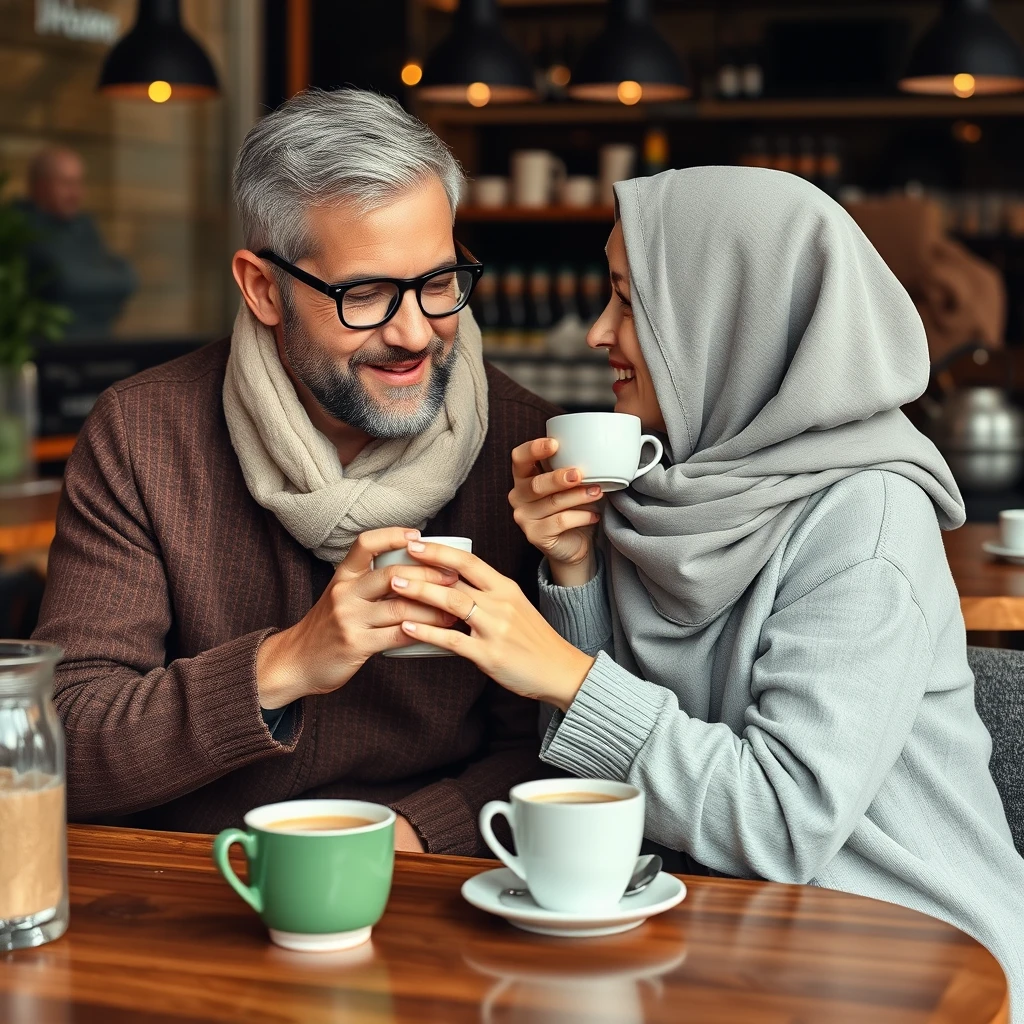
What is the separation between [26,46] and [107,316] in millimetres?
980

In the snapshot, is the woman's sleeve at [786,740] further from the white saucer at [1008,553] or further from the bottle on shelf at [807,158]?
the bottle on shelf at [807,158]

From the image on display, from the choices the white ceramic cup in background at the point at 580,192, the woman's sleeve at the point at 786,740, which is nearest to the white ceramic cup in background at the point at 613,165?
the white ceramic cup in background at the point at 580,192

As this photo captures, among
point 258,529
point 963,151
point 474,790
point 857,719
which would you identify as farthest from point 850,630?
point 963,151

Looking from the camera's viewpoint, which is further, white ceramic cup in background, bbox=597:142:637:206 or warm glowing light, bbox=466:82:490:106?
white ceramic cup in background, bbox=597:142:637:206

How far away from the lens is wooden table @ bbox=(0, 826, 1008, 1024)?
2.84ft

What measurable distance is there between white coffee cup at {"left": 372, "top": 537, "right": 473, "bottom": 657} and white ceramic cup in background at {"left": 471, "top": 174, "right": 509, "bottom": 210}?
4279 mm

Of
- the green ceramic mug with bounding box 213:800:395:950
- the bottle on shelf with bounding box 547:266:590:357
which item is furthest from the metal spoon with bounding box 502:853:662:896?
the bottle on shelf with bounding box 547:266:590:357

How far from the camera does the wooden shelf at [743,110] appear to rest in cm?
510

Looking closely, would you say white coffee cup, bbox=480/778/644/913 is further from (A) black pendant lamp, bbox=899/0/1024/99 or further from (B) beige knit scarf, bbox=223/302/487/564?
(A) black pendant lamp, bbox=899/0/1024/99

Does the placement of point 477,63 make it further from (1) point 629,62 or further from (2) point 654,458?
(2) point 654,458

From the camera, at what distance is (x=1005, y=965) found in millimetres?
1330

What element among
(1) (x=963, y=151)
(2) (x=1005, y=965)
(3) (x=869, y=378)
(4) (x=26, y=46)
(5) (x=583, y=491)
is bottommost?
(2) (x=1005, y=965)

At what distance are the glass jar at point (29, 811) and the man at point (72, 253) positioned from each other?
4413 millimetres

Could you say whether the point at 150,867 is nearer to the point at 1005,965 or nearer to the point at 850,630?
the point at 850,630
